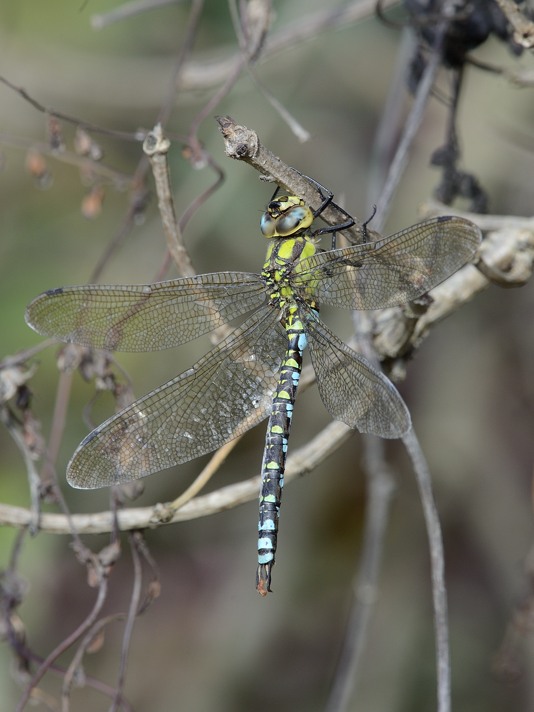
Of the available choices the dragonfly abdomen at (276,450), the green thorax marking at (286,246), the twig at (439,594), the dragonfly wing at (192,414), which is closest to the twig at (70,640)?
the dragonfly wing at (192,414)

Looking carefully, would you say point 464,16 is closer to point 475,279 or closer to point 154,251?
point 475,279

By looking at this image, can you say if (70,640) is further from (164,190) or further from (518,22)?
(518,22)

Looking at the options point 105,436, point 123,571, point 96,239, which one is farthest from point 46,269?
point 105,436

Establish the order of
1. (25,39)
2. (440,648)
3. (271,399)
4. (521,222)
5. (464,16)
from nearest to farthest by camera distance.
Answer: (440,648) < (521,222) < (271,399) < (464,16) < (25,39)

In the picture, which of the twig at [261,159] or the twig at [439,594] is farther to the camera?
the twig at [439,594]

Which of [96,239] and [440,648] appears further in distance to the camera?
[96,239]

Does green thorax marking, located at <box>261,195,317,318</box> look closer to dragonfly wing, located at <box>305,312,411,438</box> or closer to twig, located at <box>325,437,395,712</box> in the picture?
dragonfly wing, located at <box>305,312,411,438</box>

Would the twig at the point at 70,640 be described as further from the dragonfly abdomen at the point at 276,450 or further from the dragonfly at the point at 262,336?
the dragonfly abdomen at the point at 276,450
